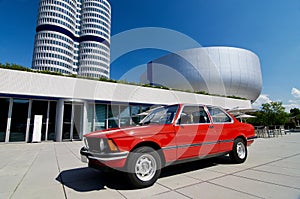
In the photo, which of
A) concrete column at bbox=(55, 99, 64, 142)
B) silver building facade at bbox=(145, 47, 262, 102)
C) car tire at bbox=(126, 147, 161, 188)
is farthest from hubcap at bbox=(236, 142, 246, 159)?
silver building facade at bbox=(145, 47, 262, 102)

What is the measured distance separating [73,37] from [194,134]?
87.1 meters

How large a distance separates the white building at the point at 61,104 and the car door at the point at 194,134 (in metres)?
10.4

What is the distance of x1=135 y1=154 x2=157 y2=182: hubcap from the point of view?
3.06 meters

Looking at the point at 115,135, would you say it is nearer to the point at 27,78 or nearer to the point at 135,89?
the point at 27,78

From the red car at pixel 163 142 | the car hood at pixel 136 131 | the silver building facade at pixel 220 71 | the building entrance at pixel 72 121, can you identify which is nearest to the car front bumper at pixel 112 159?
the red car at pixel 163 142

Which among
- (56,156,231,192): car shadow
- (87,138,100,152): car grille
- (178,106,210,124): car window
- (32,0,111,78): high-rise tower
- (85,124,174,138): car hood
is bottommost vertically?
(56,156,231,192): car shadow

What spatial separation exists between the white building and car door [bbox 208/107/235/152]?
34.0 feet

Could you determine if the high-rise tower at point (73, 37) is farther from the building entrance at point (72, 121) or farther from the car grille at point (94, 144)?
the car grille at point (94, 144)

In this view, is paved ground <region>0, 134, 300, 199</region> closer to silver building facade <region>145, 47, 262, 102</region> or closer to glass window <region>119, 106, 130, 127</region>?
glass window <region>119, 106, 130, 127</region>

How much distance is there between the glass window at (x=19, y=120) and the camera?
1089cm

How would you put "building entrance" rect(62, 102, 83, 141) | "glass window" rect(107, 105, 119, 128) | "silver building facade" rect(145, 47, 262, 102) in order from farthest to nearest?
"silver building facade" rect(145, 47, 262, 102)
"glass window" rect(107, 105, 119, 128)
"building entrance" rect(62, 102, 83, 141)

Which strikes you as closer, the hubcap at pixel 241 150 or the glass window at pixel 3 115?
the hubcap at pixel 241 150

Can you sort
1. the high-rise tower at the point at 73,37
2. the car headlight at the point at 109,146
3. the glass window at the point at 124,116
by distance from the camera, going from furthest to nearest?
1. the high-rise tower at the point at 73,37
2. the glass window at the point at 124,116
3. the car headlight at the point at 109,146

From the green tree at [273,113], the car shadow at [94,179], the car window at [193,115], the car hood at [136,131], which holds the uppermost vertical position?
the green tree at [273,113]
